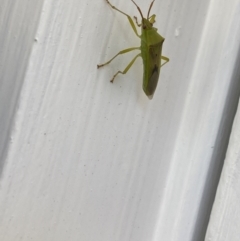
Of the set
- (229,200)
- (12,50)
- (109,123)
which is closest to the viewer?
(12,50)

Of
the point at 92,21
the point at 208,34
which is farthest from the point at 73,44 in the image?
the point at 208,34

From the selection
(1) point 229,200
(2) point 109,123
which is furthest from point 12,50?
(1) point 229,200

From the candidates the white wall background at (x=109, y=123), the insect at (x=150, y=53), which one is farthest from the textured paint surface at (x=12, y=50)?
the insect at (x=150, y=53)

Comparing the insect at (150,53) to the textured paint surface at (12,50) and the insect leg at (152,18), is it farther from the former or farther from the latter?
the textured paint surface at (12,50)

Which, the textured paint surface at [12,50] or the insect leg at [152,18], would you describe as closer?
the textured paint surface at [12,50]

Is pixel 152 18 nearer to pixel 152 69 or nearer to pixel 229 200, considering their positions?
pixel 152 69

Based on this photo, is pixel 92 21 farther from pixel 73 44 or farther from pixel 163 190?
pixel 163 190
